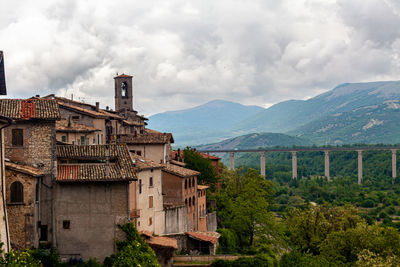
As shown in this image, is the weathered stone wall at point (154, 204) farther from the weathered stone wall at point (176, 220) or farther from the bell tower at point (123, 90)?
the bell tower at point (123, 90)

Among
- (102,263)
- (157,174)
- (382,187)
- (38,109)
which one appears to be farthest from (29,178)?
(382,187)

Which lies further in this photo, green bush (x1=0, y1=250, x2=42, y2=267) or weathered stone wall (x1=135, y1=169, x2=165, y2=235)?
weathered stone wall (x1=135, y1=169, x2=165, y2=235)

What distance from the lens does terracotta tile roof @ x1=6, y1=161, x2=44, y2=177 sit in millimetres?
31531

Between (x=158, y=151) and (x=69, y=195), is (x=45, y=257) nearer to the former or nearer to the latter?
(x=69, y=195)

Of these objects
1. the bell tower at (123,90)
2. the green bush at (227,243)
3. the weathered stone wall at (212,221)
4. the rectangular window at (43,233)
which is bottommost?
the green bush at (227,243)

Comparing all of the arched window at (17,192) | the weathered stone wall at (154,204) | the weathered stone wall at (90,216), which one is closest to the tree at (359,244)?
the weathered stone wall at (154,204)

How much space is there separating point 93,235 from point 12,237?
4.92 meters

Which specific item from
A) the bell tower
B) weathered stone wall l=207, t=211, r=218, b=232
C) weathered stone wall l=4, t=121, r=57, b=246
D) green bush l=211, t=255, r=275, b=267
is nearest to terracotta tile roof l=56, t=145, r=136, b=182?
weathered stone wall l=4, t=121, r=57, b=246

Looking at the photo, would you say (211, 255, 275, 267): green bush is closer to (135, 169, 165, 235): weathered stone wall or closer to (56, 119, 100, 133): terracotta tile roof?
(135, 169, 165, 235): weathered stone wall

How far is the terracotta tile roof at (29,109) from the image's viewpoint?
3291 cm

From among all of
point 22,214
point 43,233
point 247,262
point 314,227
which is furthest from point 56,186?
point 314,227

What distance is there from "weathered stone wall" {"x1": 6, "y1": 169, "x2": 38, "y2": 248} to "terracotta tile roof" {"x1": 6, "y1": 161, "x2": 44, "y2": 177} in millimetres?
277

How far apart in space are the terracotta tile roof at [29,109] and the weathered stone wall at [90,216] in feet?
14.4

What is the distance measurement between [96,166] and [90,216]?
126 inches
